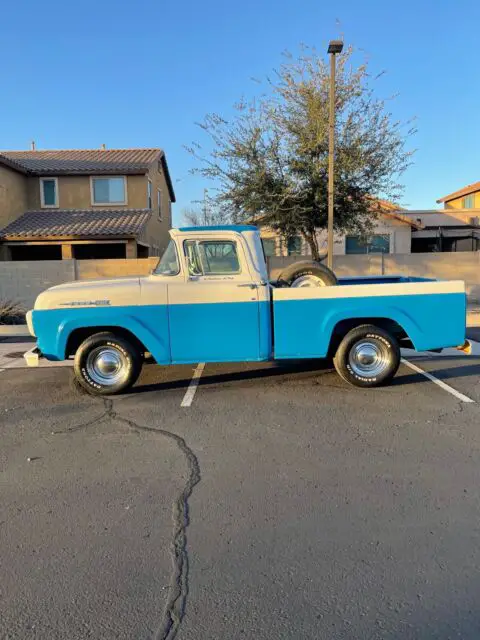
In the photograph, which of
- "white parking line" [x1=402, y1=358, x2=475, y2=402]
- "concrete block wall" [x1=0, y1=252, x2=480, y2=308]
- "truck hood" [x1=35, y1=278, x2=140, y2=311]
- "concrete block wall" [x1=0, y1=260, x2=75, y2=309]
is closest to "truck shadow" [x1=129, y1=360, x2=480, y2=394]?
"white parking line" [x1=402, y1=358, x2=475, y2=402]

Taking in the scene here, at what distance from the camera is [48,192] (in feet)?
73.3

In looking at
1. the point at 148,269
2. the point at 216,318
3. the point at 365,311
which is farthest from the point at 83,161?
the point at 365,311

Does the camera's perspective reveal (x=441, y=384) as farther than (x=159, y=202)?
No

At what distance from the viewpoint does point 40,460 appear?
4.31 m

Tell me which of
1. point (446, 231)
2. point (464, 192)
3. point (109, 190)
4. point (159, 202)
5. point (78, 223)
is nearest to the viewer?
point (78, 223)

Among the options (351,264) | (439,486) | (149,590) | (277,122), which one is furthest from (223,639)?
(351,264)

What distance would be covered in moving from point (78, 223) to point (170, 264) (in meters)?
15.7

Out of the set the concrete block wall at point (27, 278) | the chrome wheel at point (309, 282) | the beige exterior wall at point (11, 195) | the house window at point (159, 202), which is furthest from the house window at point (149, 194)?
the chrome wheel at point (309, 282)

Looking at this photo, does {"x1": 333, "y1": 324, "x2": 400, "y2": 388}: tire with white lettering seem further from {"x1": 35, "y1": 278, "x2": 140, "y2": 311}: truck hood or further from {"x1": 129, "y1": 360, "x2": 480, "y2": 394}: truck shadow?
{"x1": 35, "y1": 278, "x2": 140, "y2": 311}: truck hood

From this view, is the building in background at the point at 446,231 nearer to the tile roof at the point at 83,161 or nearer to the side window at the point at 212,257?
the tile roof at the point at 83,161

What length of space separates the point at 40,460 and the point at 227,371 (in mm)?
3584

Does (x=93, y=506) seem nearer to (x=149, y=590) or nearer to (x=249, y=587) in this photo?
(x=149, y=590)

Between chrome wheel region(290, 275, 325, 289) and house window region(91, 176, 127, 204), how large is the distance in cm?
1749

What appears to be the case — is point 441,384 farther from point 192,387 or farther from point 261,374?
point 192,387
